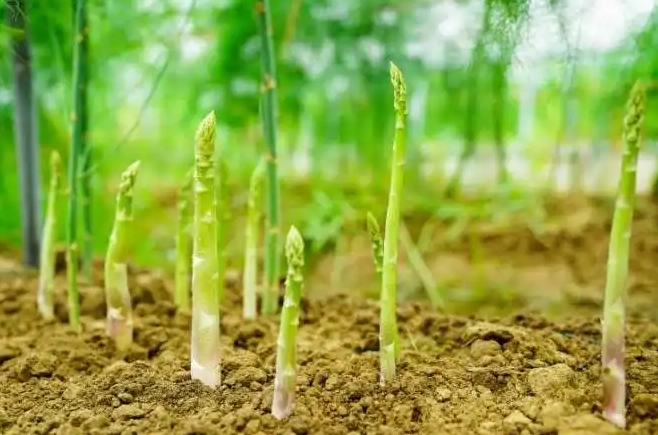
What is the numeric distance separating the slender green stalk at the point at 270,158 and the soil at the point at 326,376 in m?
0.12

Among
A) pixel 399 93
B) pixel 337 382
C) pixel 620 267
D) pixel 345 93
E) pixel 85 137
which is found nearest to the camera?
pixel 620 267

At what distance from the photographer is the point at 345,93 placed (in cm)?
457

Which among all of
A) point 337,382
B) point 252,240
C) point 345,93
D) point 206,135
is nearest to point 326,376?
point 337,382

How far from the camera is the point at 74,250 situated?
6.61ft

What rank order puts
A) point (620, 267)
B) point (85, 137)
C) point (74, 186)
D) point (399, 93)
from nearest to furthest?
point (620, 267), point (399, 93), point (74, 186), point (85, 137)

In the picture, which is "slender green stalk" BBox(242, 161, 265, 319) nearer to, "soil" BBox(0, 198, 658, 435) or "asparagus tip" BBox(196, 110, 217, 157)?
"soil" BBox(0, 198, 658, 435)

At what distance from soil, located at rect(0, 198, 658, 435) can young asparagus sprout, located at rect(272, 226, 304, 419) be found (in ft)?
0.12

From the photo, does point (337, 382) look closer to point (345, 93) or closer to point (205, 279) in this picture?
point (205, 279)

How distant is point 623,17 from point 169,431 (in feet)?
6.41

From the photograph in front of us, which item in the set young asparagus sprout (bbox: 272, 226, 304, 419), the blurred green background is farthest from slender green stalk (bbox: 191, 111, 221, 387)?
the blurred green background

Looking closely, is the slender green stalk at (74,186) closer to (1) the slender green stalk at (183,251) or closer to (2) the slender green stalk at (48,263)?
(2) the slender green stalk at (48,263)

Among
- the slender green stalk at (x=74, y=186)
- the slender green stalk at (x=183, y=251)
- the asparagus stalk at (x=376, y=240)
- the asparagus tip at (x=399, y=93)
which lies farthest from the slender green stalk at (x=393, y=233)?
the slender green stalk at (x=74, y=186)

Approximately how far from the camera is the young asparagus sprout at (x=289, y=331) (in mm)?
1270

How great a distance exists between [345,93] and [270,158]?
2.53 metres
